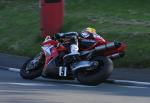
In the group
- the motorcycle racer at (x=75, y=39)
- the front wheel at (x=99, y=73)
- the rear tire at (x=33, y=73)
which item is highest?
the motorcycle racer at (x=75, y=39)

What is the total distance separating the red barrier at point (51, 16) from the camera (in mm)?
23500

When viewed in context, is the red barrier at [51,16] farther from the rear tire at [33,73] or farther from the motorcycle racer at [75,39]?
the motorcycle racer at [75,39]

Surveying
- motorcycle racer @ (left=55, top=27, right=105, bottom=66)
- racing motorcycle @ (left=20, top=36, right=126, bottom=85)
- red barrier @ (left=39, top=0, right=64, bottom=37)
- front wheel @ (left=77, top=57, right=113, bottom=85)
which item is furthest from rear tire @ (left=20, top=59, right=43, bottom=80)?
red barrier @ (left=39, top=0, right=64, bottom=37)

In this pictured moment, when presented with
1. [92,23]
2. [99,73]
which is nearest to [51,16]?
[92,23]

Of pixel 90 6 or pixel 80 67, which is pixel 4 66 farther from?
pixel 90 6

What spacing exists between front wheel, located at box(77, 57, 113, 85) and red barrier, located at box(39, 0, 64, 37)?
28.1 ft

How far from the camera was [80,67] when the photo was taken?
15211 millimetres

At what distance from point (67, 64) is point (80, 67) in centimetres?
62

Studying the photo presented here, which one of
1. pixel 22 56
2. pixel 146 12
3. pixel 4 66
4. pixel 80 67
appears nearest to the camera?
pixel 80 67

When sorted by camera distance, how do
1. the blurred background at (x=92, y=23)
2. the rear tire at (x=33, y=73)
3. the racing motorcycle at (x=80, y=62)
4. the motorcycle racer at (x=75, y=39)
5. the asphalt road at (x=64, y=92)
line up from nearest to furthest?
1. the asphalt road at (x=64, y=92)
2. the racing motorcycle at (x=80, y=62)
3. the motorcycle racer at (x=75, y=39)
4. the rear tire at (x=33, y=73)
5. the blurred background at (x=92, y=23)

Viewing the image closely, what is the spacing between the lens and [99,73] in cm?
1491

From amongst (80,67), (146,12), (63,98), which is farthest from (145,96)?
(146,12)

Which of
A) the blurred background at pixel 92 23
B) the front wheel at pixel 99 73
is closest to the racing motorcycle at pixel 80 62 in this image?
the front wheel at pixel 99 73

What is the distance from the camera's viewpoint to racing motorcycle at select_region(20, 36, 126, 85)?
49.1 ft
